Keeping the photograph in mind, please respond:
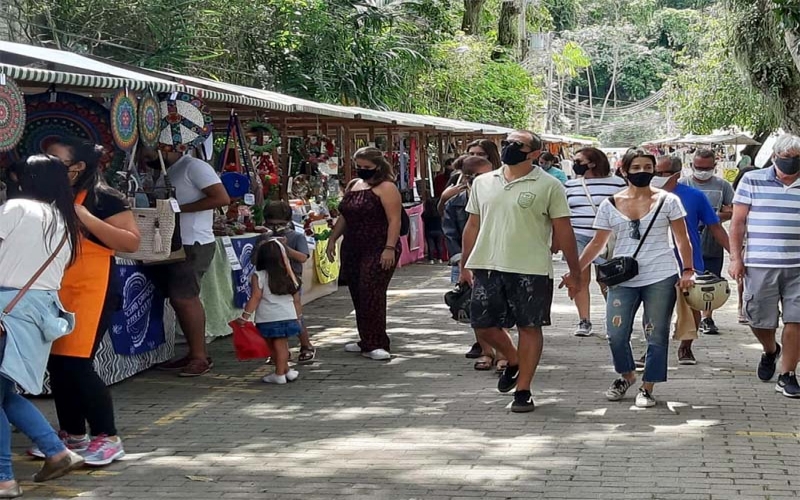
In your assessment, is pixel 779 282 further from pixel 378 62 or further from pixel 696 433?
pixel 378 62

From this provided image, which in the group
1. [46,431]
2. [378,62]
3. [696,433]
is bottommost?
[696,433]

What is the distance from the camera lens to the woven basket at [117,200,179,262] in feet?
23.9

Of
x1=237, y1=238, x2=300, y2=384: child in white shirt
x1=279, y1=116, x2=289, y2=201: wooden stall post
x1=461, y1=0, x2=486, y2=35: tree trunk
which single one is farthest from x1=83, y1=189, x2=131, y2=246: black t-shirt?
x1=461, y1=0, x2=486, y2=35: tree trunk

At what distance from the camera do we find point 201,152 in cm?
967

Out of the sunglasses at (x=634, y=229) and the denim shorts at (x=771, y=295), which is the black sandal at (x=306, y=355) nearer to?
the sunglasses at (x=634, y=229)

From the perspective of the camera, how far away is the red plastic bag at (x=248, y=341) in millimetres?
7816

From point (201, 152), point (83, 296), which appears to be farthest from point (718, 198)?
point (83, 296)

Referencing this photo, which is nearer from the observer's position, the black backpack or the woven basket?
the woven basket

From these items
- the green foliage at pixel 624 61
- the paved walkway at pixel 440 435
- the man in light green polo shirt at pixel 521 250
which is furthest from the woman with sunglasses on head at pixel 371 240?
the green foliage at pixel 624 61

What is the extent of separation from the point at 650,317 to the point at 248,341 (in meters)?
2.90

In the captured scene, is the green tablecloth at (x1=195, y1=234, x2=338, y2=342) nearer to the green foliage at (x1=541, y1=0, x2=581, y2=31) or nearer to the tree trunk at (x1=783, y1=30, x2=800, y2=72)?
the tree trunk at (x1=783, y1=30, x2=800, y2=72)

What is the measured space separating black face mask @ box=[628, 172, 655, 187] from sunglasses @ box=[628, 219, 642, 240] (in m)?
0.24

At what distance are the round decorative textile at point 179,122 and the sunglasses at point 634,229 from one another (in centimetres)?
321

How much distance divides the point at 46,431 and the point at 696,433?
355cm
